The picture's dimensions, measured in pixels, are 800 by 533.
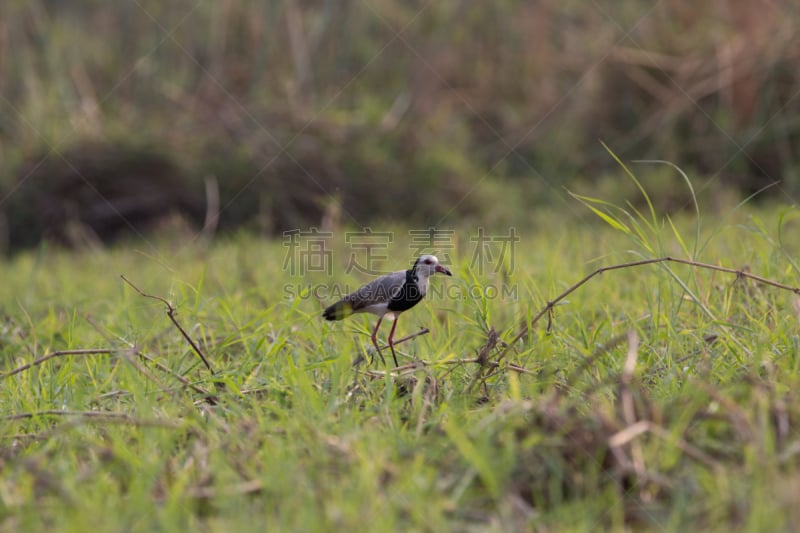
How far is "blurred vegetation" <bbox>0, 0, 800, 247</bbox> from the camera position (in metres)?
9.32

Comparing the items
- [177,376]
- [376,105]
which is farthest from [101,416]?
[376,105]

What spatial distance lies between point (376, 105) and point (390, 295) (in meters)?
6.83

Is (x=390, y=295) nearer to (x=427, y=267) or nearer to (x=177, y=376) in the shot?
(x=427, y=267)

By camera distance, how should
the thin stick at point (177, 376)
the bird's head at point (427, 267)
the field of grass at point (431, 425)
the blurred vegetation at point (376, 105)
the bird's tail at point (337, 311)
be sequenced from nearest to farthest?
1. the field of grass at point (431, 425)
2. the thin stick at point (177, 376)
3. the bird's tail at point (337, 311)
4. the bird's head at point (427, 267)
5. the blurred vegetation at point (376, 105)

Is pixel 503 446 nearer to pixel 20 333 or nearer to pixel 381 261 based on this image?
pixel 20 333

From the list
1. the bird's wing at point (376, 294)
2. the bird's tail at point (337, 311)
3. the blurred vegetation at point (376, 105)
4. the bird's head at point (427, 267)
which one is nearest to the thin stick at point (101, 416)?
the bird's tail at point (337, 311)

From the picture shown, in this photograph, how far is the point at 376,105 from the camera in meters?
10.4

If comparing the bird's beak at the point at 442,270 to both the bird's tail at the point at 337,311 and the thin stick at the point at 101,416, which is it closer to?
the bird's tail at the point at 337,311

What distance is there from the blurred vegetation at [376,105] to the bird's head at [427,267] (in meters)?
3.96

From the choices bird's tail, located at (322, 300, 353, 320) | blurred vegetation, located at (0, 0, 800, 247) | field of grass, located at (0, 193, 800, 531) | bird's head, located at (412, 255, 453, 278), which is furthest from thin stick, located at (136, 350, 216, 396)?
blurred vegetation, located at (0, 0, 800, 247)

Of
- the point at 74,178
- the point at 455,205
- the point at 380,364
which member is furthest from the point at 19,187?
the point at 380,364

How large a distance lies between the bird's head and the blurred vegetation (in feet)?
13.0

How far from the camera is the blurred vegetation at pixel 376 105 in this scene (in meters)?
9.32

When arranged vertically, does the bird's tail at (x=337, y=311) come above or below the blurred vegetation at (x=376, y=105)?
below
